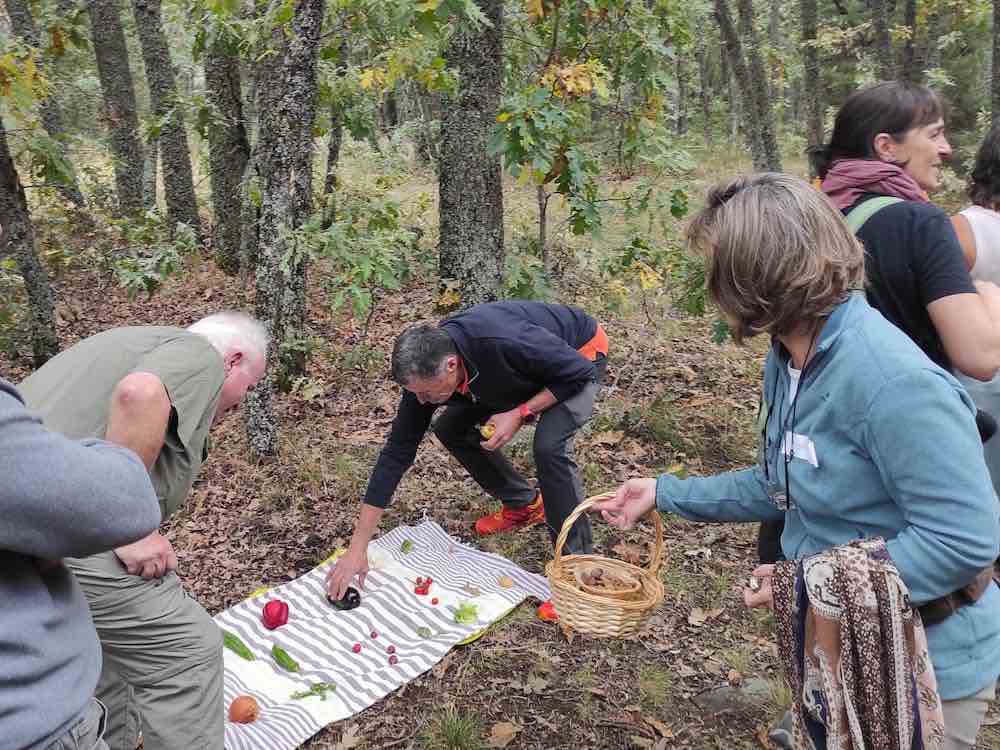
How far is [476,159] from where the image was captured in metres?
6.09

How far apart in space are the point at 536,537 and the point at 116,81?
25.4 feet

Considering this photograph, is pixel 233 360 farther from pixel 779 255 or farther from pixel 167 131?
pixel 167 131

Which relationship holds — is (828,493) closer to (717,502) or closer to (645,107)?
(717,502)

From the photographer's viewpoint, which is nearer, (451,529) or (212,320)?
(212,320)

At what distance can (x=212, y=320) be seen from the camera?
111 inches

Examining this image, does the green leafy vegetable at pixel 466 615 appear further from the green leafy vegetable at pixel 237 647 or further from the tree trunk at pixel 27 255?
the tree trunk at pixel 27 255

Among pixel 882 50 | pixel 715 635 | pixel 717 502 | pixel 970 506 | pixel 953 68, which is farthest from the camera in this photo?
pixel 953 68

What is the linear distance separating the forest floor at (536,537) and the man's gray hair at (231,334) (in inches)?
68.1

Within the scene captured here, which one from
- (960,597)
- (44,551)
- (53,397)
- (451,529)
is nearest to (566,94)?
(451,529)

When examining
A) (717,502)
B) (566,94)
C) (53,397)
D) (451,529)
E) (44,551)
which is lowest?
(451,529)

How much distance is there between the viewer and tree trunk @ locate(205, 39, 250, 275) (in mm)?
7352

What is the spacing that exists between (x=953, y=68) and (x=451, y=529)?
53.7 ft

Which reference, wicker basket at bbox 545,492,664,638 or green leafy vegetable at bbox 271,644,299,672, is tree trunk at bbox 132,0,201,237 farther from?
wicker basket at bbox 545,492,664,638

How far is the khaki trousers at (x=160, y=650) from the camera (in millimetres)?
2531
